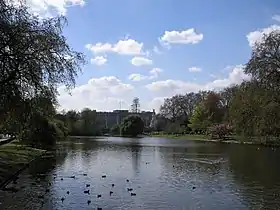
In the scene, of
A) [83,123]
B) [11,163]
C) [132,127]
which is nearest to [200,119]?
[132,127]

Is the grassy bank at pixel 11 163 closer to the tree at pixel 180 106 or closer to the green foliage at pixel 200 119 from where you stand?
the green foliage at pixel 200 119

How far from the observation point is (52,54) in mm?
22641

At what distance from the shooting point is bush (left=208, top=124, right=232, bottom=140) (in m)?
95.6

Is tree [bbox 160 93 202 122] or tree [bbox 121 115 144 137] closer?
tree [bbox 121 115 144 137]

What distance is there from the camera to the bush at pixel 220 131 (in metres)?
95.6

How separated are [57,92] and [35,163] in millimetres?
13490

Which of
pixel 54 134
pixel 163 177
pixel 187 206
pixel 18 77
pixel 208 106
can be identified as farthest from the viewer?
pixel 208 106

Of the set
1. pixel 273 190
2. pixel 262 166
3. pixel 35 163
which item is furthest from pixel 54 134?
pixel 273 190

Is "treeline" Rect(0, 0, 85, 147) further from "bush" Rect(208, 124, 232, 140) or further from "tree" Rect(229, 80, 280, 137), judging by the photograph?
"bush" Rect(208, 124, 232, 140)

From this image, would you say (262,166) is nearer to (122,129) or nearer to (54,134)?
(54,134)

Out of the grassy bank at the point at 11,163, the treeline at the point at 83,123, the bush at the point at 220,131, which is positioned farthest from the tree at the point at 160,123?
the grassy bank at the point at 11,163

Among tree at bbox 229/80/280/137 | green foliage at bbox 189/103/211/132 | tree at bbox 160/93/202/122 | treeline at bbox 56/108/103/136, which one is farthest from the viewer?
tree at bbox 160/93/202/122

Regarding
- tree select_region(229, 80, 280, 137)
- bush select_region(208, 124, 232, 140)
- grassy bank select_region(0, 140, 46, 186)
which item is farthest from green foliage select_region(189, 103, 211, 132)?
grassy bank select_region(0, 140, 46, 186)

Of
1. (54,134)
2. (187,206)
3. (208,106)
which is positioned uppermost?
(208,106)
